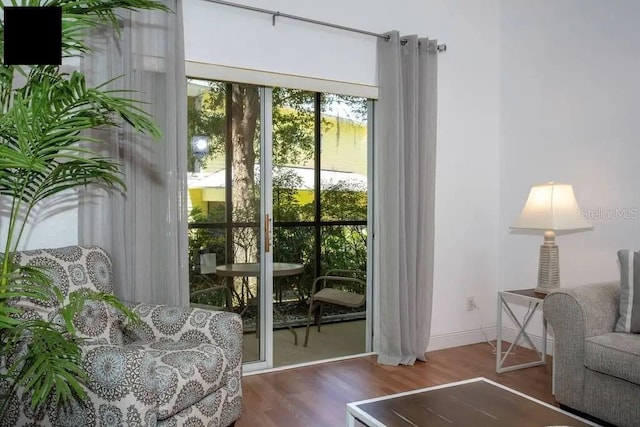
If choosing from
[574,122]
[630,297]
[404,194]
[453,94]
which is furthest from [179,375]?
[574,122]

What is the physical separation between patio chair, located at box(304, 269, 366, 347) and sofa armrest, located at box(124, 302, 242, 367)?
1334mm

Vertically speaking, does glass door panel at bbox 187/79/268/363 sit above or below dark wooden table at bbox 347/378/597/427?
above

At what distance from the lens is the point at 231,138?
333 cm

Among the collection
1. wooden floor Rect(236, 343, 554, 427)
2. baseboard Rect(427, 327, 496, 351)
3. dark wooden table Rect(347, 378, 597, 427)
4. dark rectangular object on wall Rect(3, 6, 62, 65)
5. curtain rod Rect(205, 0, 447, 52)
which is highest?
curtain rod Rect(205, 0, 447, 52)

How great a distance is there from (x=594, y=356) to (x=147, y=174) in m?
2.56

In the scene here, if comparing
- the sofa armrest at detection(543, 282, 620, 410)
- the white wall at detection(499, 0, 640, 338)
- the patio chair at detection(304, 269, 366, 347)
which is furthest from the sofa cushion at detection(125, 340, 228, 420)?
the white wall at detection(499, 0, 640, 338)

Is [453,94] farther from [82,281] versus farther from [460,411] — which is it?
[82,281]

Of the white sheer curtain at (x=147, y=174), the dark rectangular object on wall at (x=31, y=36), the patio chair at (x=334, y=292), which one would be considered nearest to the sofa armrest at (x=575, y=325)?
the patio chair at (x=334, y=292)

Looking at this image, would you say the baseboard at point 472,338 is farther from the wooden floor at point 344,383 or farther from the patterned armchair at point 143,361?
the patterned armchair at point 143,361

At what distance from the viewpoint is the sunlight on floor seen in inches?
135

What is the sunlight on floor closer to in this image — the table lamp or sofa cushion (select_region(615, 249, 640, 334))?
the table lamp

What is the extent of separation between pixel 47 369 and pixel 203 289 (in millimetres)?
1838

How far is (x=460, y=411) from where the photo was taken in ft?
6.07

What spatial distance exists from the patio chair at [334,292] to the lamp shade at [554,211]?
1294mm
